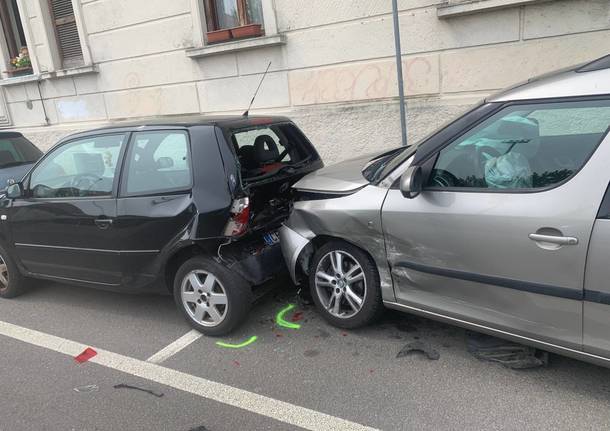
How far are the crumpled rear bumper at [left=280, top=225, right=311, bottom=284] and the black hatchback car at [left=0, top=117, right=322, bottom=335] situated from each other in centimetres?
12

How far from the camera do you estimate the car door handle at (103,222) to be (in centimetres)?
386

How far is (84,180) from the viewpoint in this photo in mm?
4090

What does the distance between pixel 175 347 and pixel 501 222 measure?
7.84 ft

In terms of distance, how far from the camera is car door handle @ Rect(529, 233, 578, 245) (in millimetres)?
2424

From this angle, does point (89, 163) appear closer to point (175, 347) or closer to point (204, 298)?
point (204, 298)

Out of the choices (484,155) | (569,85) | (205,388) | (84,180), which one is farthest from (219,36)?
(569,85)

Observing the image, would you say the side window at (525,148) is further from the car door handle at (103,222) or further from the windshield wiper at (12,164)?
the windshield wiper at (12,164)

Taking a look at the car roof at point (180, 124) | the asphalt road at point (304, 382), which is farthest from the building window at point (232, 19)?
the asphalt road at point (304, 382)

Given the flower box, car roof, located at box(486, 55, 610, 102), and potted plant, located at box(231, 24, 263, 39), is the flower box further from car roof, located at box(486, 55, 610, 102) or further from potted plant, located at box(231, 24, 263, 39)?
car roof, located at box(486, 55, 610, 102)

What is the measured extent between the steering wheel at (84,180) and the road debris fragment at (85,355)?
1.26 meters

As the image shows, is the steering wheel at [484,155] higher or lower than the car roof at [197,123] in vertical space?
lower

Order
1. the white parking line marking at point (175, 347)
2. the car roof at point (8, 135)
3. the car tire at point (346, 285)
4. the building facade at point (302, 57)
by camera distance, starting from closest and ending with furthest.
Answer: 1. the car tire at point (346, 285)
2. the white parking line marking at point (175, 347)
3. the building facade at point (302, 57)
4. the car roof at point (8, 135)

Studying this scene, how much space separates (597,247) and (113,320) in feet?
11.6

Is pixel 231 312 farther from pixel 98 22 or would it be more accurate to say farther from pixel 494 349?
pixel 98 22
